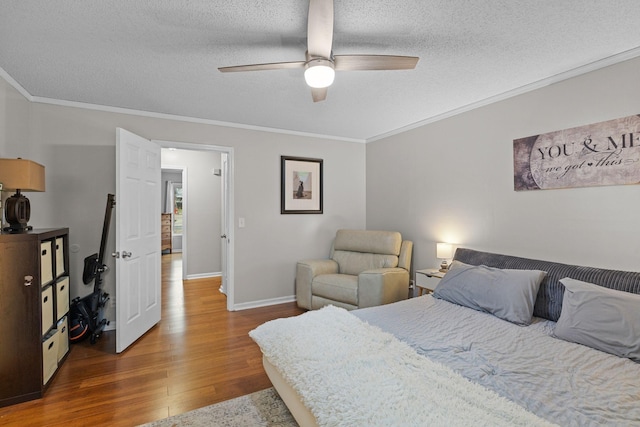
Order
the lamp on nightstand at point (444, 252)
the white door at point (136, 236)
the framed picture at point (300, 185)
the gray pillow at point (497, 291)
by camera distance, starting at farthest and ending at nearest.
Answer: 1. the framed picture at point (300, 185)
2. the lamp on nightstand at point (444, 252)
3. the white door at point (136, 236)
4. the gray pillow at point (497, 291)

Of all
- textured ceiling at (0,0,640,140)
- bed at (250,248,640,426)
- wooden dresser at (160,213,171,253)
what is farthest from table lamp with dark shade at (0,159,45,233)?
wooden dresser at (160,213,171,253)

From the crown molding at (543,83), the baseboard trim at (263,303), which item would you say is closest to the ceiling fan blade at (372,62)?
the crown molding at (543,83)

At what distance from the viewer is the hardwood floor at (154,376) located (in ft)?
6.37

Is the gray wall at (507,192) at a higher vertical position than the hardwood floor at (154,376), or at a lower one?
higher

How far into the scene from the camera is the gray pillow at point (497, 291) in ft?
6.89

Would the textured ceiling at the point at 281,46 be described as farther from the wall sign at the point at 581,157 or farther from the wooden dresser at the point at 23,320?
the wooden dresser at the point at 23,320

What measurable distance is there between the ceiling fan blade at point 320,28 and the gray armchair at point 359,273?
2323 mm

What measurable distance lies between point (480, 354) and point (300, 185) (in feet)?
10.4

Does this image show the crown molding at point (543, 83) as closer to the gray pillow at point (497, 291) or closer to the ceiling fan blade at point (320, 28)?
the gray pillow at point (497, 291)

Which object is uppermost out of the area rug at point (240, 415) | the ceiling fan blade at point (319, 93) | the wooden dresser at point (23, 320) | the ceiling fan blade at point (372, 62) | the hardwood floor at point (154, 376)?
the ceiling fan blade at point (372, 62)

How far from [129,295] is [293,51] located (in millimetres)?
2630

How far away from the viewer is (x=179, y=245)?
9109 millimetres

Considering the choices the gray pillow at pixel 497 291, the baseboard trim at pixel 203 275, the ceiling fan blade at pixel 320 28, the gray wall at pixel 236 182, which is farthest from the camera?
the baseboard trim at pixel 203 275

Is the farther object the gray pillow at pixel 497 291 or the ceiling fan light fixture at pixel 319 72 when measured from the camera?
the gray pillow at pixel 497 291
